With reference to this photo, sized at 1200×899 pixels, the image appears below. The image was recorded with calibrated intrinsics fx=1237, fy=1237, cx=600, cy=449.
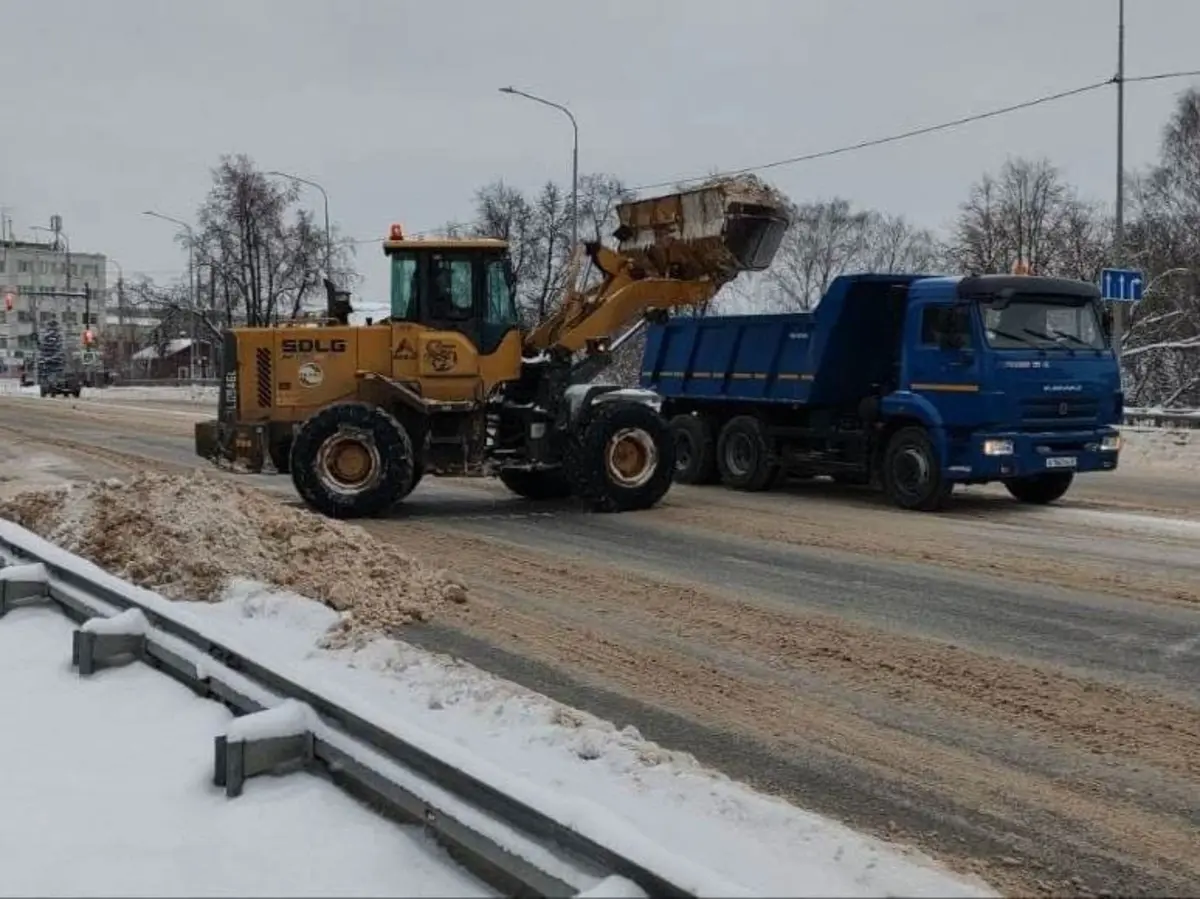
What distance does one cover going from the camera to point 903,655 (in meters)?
6.77

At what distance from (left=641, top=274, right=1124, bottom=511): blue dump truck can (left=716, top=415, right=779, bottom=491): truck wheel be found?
0.7 inches

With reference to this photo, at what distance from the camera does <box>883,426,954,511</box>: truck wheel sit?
13.1 metres

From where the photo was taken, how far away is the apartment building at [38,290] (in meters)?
111

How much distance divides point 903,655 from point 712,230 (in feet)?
24.0

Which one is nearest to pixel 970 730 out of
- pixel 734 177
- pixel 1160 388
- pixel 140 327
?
pixel 734 177

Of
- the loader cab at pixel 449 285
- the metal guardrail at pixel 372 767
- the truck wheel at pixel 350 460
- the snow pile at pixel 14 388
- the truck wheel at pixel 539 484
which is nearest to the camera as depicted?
the metal guardrail at pixel 372 767

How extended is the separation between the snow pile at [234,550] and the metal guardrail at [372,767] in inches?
47.2

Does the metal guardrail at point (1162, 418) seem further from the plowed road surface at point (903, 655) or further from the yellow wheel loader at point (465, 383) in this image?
the yellow wheel loader at point (465, 383)

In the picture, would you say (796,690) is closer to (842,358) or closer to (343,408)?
(343,408)

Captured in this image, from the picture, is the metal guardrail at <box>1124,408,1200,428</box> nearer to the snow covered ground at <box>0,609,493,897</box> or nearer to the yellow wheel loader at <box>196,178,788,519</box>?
the yellow wheel loader at <box>196,178,788,519</box>

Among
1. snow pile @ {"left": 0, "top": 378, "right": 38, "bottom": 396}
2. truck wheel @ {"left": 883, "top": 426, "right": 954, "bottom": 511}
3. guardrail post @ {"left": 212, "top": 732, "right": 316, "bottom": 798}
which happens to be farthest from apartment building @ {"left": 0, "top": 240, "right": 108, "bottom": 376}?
guardrail post @ {"left": 212, "top": 732, "right": 316, "bottom": 798}

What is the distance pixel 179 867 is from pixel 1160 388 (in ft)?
114

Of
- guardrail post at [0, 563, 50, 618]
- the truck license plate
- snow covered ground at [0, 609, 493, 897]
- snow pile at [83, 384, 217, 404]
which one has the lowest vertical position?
snow covered ground at [0, 609, 493, 897]

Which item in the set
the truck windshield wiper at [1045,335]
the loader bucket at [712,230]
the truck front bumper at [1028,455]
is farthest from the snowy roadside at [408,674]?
the truck windshield wiper at [1045,335]
